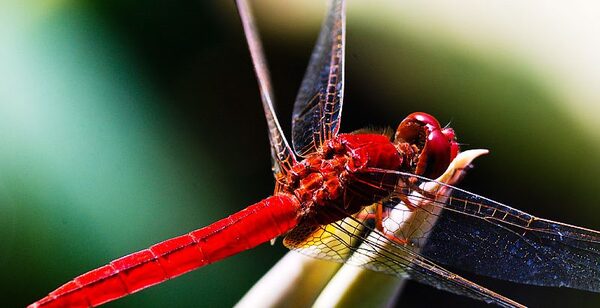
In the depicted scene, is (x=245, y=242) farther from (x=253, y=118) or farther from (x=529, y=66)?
(x=529, y=66)

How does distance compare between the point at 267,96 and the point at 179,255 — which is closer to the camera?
the point at 179,255

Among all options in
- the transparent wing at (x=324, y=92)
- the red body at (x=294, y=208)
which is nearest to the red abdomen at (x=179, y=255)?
the red body at (x=294, y=208)

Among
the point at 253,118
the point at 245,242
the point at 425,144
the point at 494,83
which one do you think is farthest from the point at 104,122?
the point at 494,83

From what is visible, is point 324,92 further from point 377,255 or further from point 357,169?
point 377,255

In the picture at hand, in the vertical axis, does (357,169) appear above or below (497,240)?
above

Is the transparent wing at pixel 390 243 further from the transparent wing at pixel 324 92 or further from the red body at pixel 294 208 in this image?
the transparent wing at pixel 324 92

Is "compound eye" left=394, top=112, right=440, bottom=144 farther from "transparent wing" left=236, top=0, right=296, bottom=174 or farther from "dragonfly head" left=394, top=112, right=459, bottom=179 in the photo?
"transparent wing" left=236, top=0, right=296, bottom=174

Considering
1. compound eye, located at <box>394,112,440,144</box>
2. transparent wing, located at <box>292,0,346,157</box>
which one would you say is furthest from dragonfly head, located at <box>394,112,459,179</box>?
transparent wing, located at <box>292,0,346,157</box>

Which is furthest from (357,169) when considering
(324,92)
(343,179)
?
(324,92)
